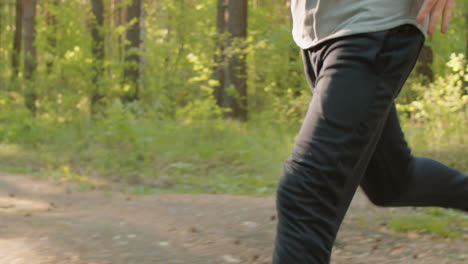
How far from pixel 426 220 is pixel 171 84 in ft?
33.8

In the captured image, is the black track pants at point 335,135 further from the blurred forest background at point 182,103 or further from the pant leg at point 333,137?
the blurred forest background at point 182,103

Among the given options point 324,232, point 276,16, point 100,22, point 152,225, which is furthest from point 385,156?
point 276,16

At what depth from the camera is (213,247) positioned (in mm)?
3160

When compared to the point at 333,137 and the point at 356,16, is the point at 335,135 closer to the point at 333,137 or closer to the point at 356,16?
the point at 333,137

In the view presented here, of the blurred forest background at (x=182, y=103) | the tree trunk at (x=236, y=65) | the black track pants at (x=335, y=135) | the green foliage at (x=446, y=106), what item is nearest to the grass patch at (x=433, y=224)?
the blurred forest background at (x=182, y=103)

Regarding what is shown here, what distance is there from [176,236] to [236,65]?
8.77 metres

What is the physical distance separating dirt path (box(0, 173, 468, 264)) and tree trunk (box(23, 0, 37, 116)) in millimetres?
8229

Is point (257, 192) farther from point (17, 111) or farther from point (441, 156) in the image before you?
point (17, 111)

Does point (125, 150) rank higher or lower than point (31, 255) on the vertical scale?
lower

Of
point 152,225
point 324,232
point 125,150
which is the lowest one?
point 125,150

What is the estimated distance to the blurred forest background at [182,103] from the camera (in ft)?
23.0

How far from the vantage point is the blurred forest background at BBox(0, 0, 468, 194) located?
23.0 ft

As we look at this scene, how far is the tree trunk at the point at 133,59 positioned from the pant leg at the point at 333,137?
36.5 feet

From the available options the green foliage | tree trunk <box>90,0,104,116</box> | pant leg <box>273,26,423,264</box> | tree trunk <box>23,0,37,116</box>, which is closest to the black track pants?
pant leg <box>273,26,423,264</box>
